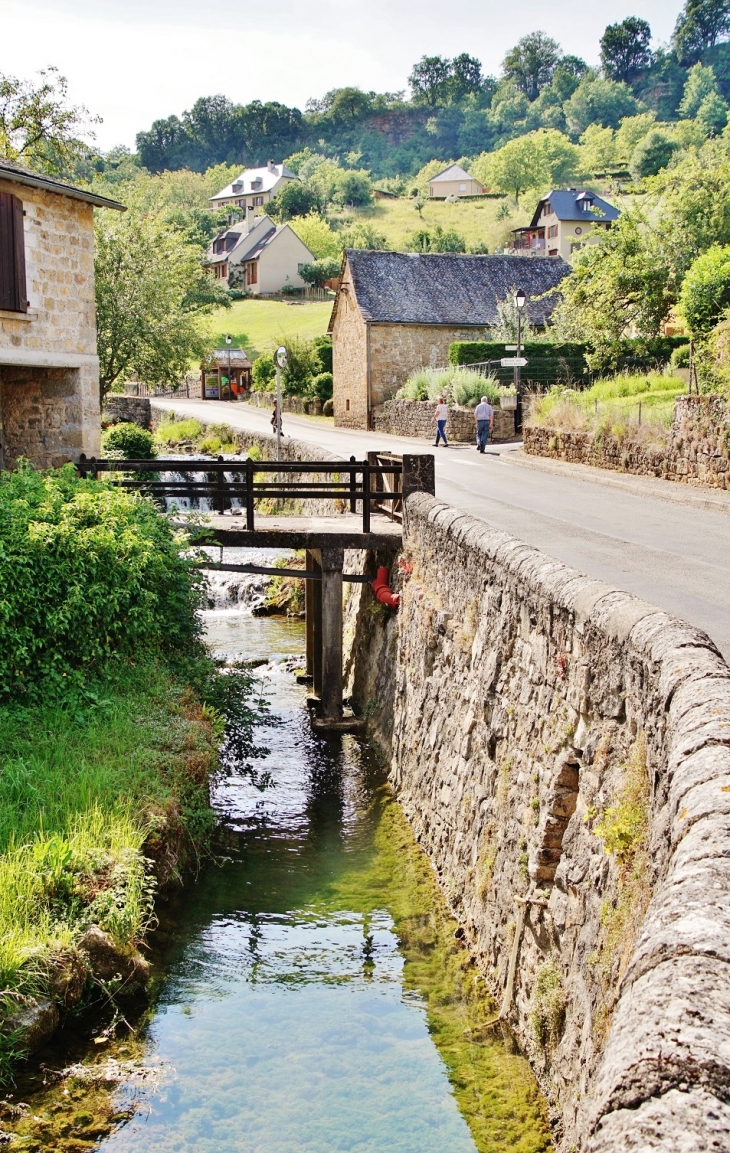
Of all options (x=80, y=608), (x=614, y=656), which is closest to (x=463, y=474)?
(x=80, y=608)

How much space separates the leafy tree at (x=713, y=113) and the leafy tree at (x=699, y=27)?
2464 cm

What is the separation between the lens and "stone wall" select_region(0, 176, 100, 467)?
49.7ft

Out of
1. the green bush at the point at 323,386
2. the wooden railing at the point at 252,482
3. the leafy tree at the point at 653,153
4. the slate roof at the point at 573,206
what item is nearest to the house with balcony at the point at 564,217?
the slate roof at the point at 573,206

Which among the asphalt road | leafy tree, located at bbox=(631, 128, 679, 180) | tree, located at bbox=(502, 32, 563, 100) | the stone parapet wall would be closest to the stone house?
the asphalt road

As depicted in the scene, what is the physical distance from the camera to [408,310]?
132 ft

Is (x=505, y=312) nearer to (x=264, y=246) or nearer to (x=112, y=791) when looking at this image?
(x=112, y=791)

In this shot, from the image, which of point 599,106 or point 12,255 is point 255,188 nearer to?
point 599,106

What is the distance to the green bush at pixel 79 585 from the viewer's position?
1111cm

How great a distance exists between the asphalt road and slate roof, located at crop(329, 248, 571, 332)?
15054 millimetres

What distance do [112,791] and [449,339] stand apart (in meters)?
33.6

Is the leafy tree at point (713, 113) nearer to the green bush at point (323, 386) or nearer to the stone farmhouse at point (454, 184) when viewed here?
the stone farmhouse at point (454, 184)

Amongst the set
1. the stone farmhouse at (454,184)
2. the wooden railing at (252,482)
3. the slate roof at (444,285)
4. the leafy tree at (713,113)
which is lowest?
the wooden railing at (252,482)

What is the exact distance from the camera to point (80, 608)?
1134 cm

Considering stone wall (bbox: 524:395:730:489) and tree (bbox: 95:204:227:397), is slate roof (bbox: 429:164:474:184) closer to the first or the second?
tree (bbox: 95:204:227:397)
